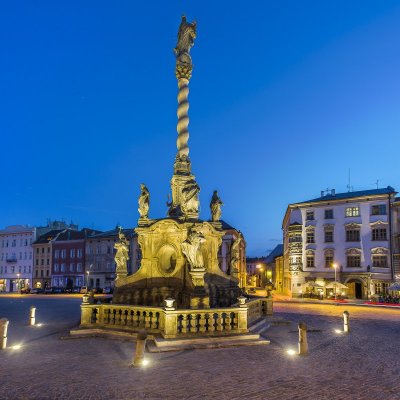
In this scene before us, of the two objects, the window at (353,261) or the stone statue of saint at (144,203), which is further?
the window at (353,261)

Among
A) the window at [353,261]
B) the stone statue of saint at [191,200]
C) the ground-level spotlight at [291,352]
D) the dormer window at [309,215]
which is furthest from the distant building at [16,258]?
the ground-level spotlight at [291,352]

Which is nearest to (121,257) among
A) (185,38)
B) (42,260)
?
(185,38)

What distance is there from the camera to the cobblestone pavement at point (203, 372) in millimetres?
7902

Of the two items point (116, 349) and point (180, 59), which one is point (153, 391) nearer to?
point (116, 349)

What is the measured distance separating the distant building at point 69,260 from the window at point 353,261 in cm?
4282

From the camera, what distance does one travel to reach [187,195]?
1742cm

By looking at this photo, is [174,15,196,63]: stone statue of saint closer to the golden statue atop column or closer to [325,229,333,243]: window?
the golden statue atop column

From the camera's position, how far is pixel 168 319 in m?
12.1

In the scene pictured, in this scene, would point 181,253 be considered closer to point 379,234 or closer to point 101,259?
point 379,234

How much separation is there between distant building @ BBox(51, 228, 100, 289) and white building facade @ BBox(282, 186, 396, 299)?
36974 mm

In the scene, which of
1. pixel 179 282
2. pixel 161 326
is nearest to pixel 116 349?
pixel 161 326

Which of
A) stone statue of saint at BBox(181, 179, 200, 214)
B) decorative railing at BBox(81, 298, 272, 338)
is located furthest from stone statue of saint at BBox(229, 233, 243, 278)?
decorative railing at BBox(81, 298, 272, 338)

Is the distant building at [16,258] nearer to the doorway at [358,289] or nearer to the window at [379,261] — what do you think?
the doorway at [358,289]

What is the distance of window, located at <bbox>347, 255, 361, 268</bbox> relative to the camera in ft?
135
